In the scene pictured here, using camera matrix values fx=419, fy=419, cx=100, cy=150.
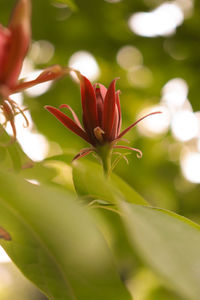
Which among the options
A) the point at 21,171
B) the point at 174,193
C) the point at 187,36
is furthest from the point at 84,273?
the point at 174,193

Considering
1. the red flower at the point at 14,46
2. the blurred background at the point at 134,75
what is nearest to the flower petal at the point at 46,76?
the red flower at the point at 14,46

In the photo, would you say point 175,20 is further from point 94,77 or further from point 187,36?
point 94,77

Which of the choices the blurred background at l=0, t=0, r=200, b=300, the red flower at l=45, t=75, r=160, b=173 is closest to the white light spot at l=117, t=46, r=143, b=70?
the blurred background at l=0, t=0, r=200, b=300

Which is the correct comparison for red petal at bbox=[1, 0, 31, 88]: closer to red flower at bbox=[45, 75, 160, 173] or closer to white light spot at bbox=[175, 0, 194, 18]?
red flower at bbox=[45, 75, 160, 173]

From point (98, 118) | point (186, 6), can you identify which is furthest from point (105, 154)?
point (186, 6)

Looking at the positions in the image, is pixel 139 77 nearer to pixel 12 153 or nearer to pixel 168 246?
pixel 12 153
